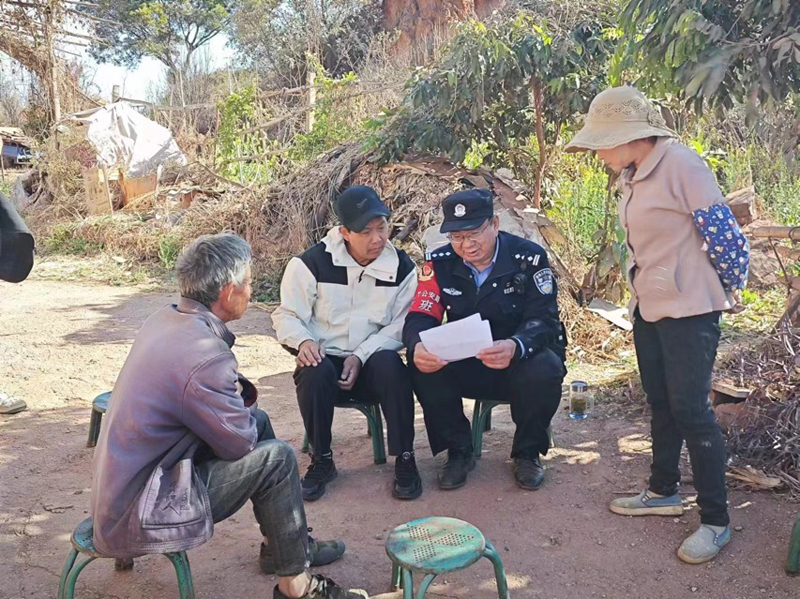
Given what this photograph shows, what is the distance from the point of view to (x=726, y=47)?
126 inches

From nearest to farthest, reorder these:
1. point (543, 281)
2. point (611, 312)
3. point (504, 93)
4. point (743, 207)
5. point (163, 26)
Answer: point (543, 281) < point (611, 312) < point (504, 93) < point (743, 207) < point (163, 26)

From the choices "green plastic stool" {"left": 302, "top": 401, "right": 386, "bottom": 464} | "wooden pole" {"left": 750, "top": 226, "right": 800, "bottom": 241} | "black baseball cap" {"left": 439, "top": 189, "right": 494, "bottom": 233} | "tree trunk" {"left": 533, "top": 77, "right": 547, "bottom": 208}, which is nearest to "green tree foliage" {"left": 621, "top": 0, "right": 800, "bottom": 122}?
"wooden pole" {"left": 750, "top": 226, "right": 800, "bottom": 241}

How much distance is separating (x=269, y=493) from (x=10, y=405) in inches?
121

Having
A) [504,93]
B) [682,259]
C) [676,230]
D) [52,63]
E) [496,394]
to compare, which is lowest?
[496,394]

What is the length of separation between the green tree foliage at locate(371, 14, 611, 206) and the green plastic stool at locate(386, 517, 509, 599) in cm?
455

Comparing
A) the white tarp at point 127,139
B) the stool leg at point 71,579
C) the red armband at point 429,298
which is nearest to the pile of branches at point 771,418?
the red armband at point 429,298

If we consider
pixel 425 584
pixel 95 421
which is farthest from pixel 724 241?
pixel 95 421

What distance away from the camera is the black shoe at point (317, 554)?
2957 millimetres

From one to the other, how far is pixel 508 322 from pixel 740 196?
5.34 metres

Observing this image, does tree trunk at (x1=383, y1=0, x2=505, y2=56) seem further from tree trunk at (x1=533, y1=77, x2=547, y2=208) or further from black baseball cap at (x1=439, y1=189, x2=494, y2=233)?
black baseball cap at (x1=439, y1=189, x2=494, y2=233)

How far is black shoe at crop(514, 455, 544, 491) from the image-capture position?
11.8 ft

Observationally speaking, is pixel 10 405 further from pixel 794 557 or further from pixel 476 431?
pixel 794 557

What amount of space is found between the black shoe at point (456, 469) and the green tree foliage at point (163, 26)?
24932mm

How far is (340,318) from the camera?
12.6 ft
